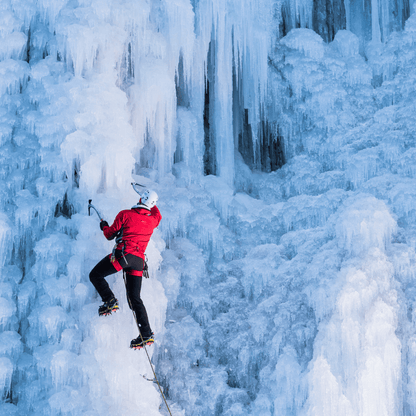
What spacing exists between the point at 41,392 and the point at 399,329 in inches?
159

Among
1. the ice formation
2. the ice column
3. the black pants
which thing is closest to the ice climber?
the black pants

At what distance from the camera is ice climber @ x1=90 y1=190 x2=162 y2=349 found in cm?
495

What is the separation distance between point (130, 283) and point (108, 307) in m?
0.35

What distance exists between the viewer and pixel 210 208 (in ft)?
25.7

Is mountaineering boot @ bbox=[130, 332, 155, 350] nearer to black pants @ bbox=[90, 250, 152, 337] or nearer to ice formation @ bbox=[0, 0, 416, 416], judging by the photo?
black pants @ bbox=[90, 250, 152, 337]

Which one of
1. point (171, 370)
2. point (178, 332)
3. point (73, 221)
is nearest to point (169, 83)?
point (73, 221)

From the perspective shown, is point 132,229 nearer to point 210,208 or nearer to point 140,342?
point 140,342

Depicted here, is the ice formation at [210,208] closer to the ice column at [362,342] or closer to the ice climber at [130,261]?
the ice column at [362,342]

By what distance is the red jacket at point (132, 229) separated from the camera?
5.00 meters

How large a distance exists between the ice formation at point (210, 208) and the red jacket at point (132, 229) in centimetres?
72

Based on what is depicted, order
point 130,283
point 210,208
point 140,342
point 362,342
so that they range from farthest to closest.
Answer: point 210,208 < point 362,342 < point 130,283 < point 140,342

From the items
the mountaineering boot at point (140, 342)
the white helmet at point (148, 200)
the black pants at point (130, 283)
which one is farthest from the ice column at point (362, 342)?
the white helmet at point (148, 200)

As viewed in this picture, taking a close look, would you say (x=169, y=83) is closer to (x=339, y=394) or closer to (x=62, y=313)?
(x=62, y=313)

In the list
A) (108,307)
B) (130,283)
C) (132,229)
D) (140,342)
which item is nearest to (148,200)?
(132,229)
